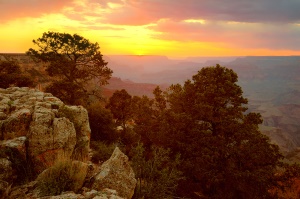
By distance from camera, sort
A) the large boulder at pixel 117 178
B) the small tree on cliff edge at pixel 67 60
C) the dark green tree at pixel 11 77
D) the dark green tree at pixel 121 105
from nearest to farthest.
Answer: the large boulder at pixel 117 178 < the dark green tree at pixel 11 77 < the small tree on cliff edge at pixel 67 60 < the dark green tree at pixel 121 105

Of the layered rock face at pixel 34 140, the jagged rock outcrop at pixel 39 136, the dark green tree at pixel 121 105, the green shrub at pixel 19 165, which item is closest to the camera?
the green shrub at pixel 19 165

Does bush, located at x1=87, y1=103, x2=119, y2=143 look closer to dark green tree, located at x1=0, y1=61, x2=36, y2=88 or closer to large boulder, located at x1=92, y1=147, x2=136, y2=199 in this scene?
dark green tree, located at x1=0, y1=61, x2=36, y2=88

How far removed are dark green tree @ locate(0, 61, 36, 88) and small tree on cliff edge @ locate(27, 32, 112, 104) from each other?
2609 mm

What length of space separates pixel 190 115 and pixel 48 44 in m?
19.6

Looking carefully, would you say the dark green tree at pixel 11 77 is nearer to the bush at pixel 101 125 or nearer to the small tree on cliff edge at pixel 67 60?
the small tree on cliff edge at pixel 67 60

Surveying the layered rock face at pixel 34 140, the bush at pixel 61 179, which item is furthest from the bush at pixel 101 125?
the bush at pixel 61 179

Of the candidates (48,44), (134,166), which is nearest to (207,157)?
(134,166)

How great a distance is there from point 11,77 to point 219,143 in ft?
64.9

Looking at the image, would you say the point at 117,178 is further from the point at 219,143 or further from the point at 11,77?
the point at 11,77

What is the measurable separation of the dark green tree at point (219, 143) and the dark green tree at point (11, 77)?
1445 centimetres

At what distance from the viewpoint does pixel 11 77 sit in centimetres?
2092

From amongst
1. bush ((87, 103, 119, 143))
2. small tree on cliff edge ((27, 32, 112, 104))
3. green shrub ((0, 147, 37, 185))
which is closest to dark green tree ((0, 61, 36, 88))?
small tree on cliff edge ((27, 32, 112, 104))

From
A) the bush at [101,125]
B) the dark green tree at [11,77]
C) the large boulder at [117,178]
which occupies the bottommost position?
the bush at [101,125]

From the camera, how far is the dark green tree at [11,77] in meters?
20.6
